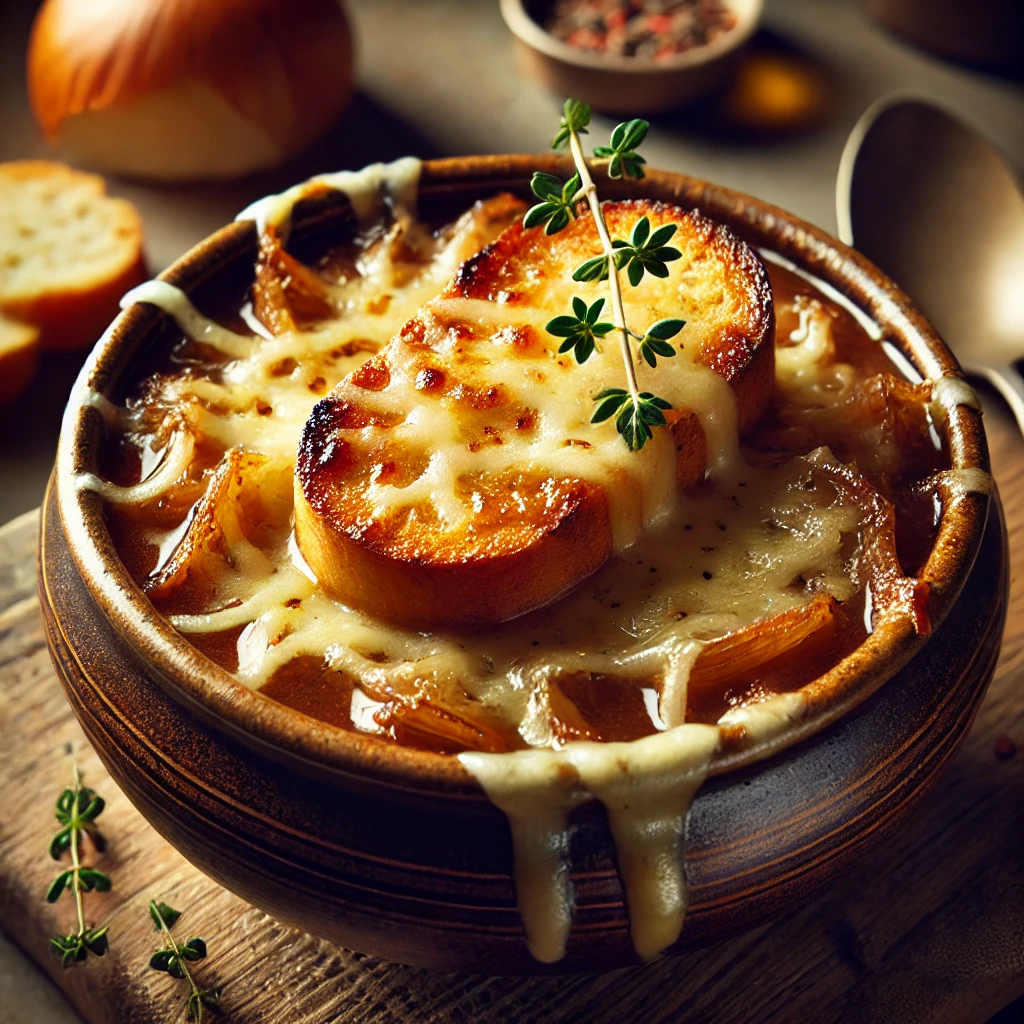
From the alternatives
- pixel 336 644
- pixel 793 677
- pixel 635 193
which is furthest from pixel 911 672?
pixel 635 193

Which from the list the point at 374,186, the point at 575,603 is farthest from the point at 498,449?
the point at 374,186

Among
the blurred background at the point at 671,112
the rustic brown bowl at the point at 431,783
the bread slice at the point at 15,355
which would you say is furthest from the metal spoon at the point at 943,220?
the bread slice at the point at 15,355

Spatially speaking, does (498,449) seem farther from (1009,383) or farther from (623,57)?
(623,57)

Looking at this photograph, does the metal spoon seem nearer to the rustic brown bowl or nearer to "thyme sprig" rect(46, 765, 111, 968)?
the rustic brown bowl

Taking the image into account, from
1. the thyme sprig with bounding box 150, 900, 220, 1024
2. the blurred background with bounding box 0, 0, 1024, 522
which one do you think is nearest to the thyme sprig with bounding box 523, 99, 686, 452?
the thyme sprig with bounding box 150, 900, 220, 1024

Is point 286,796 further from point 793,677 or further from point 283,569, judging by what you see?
point 793,677

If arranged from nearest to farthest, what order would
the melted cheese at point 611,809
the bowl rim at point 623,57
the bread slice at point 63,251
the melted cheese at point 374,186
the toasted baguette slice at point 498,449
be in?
the melted cheese at point 611,809, the toasted baguette slice at point 498,449, the melted cheese at point 374,186, the bread slice at point 63,251, the bowl rim at point 623,57

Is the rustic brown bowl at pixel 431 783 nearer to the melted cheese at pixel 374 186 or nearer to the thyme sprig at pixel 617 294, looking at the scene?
the thyme sprig at pixel 617 294
